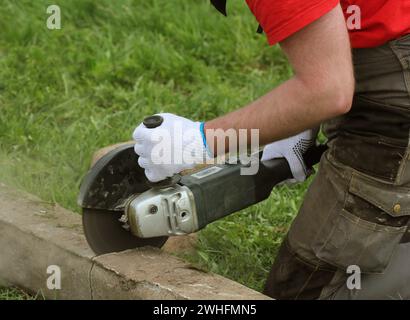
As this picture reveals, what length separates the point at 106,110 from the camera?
5137mm

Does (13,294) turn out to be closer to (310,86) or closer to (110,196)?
(110,196)

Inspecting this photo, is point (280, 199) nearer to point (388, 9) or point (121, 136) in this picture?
point (121, 136)

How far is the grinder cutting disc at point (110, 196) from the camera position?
335 cm

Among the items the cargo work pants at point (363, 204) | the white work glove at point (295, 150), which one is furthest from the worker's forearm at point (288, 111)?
the white work glove at point (295, 150)

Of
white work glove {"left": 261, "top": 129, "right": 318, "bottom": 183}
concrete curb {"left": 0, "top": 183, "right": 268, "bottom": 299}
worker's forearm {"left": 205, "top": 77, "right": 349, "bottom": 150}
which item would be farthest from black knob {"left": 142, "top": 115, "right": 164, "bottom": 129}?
white work glove {"left": 261, "top": 129, "right": 318, "bottom": 183}

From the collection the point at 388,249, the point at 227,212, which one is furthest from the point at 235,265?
the point at 388,249

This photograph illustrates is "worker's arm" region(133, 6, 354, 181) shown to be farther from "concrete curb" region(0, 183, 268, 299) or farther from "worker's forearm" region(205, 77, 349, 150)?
"concrete curb" region(0, 183, 268, 299)

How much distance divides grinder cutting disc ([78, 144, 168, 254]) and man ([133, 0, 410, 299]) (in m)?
0.23

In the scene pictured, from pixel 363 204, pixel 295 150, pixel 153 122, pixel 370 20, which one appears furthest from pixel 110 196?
pixel 370 20

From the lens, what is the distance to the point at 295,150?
145 inches

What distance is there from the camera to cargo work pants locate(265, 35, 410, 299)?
324 centimetres

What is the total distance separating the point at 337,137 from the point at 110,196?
837mm

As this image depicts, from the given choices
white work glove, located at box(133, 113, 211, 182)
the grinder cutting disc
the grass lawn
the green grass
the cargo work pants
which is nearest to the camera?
white work glove, located at box(133, 113, 211, 182)

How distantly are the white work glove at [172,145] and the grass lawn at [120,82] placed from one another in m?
0.89
